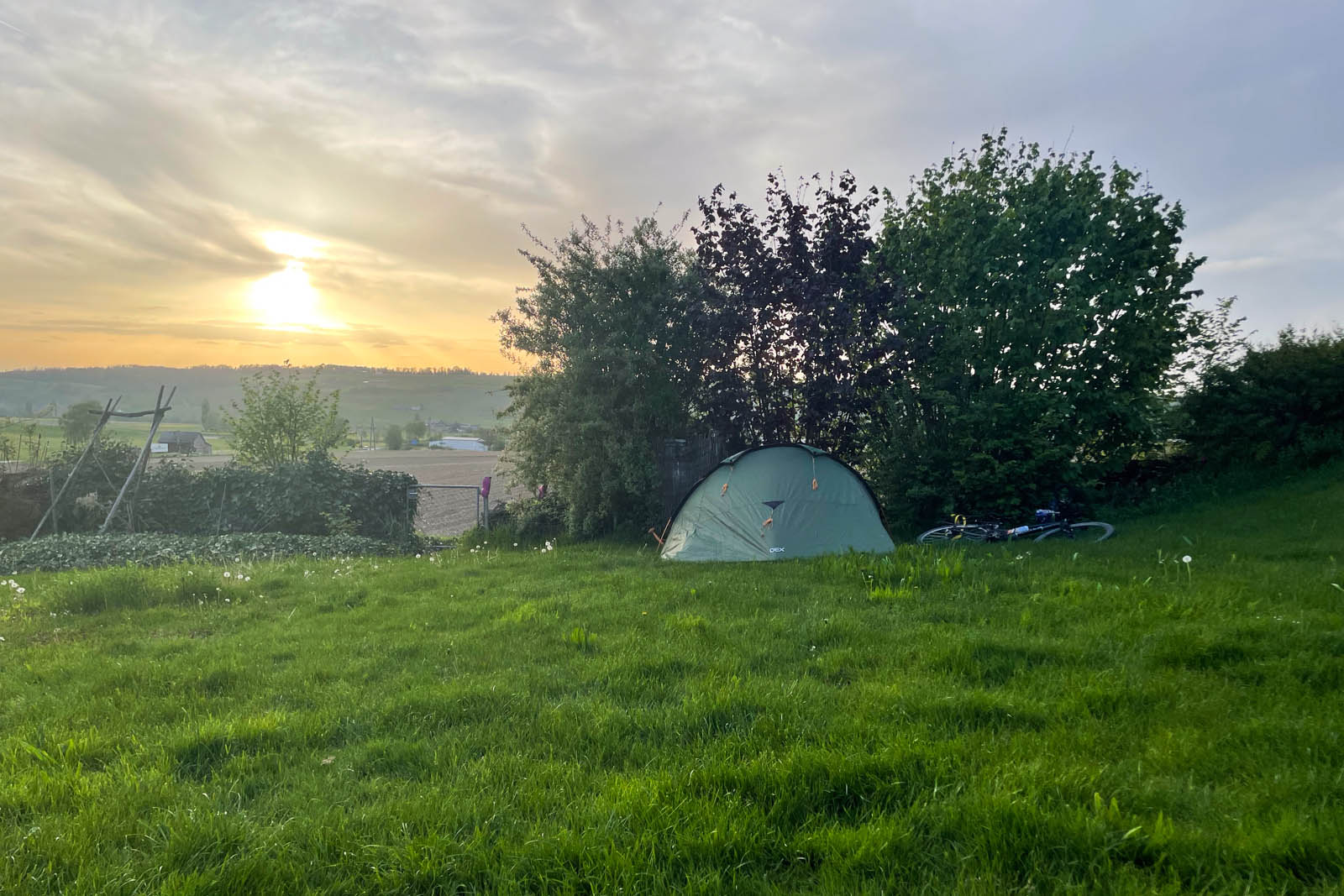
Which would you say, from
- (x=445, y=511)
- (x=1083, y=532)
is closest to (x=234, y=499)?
(x=445, y=511)

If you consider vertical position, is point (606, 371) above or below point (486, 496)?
above

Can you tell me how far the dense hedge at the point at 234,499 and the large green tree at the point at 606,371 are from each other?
471 centimetres

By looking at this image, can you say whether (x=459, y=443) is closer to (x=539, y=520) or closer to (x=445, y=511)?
(x=445, y=511)

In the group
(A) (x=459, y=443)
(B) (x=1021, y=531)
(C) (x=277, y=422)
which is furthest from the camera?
(A) (x=459, y=443)

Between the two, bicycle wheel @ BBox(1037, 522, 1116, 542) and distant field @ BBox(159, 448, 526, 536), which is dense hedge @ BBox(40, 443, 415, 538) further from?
bicycle wheel @ BBox(1037, 522, 1116, 542)

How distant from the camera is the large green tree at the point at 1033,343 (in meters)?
13.6

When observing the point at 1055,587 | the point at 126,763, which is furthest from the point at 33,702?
the point at 1055,587

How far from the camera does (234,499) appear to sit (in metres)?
16.4

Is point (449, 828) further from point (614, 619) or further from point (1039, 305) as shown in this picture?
point (1039, 305)

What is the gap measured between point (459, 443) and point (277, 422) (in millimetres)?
84009

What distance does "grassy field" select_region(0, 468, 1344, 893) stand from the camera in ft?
9.76

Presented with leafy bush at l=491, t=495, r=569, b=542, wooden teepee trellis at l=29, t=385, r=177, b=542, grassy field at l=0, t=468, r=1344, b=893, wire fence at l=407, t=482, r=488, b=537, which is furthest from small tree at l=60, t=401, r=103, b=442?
grassy field at l=0, t=468, r=1344, b=893

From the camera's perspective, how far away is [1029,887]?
9.04 ft

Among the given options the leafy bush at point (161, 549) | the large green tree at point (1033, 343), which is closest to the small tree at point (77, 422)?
the leafy bush at point (161, 549)
